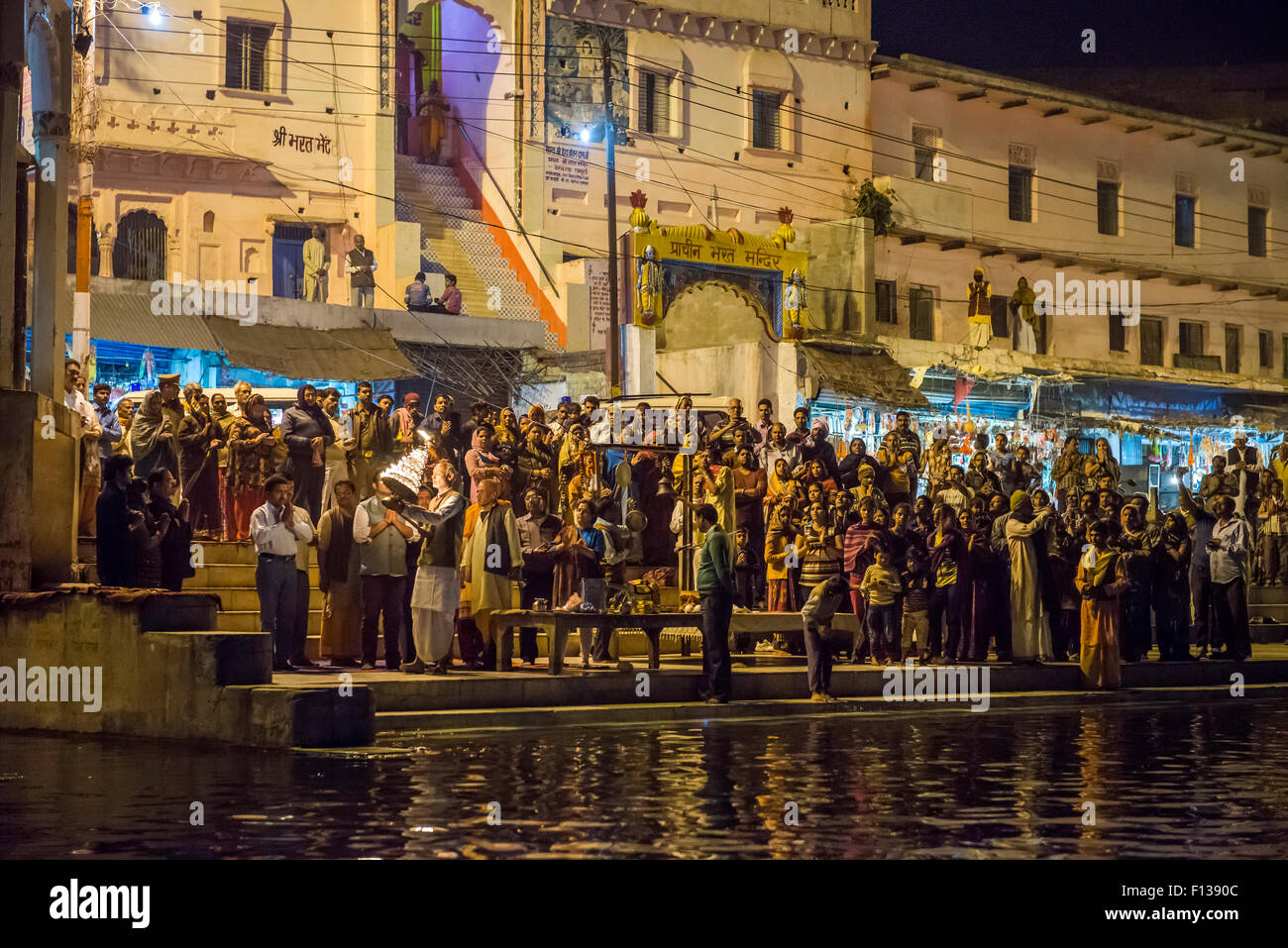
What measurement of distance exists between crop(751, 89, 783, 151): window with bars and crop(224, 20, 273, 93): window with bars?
11176 mm

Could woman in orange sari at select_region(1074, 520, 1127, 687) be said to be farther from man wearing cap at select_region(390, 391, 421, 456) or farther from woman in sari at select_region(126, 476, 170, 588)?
woman in sari at select_region(126, 476, 170, 588)

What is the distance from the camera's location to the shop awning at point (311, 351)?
2811 centimetres

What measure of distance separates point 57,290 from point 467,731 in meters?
5.81

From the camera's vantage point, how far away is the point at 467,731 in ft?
49.2

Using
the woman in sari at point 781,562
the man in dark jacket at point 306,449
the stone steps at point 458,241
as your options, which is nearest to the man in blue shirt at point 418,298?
the stone steps at point 458,241

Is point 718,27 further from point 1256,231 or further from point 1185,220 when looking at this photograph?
point 1256,231

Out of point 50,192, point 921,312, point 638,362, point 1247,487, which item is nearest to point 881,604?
point 50,192

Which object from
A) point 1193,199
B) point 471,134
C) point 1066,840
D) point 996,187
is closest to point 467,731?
point 1066,840

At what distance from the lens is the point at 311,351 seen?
28.8 meters

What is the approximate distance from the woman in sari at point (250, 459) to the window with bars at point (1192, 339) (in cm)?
3370

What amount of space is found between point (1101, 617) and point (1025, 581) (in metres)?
0.89

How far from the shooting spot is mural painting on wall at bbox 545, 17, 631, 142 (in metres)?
37.1

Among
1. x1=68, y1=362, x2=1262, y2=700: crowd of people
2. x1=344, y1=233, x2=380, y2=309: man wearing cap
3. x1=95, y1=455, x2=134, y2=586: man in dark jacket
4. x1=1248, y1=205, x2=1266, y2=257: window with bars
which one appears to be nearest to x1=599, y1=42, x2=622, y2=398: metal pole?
→ x1=344, y1=233, x2=380, y2=309: man wearing cap

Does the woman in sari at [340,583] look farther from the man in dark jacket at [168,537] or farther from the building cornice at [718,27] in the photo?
the building cornice at [718,27]
